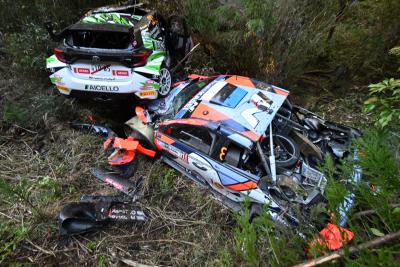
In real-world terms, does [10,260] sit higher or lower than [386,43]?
lower

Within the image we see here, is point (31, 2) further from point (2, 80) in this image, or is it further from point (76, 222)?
point (76, 222)

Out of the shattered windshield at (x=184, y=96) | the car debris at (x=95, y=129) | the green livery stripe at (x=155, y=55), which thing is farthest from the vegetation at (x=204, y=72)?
the green livery stripe at (x=155, y=55)

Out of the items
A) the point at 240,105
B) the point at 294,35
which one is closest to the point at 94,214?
the point at 240,105

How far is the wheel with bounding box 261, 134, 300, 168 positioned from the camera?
4.55 metres

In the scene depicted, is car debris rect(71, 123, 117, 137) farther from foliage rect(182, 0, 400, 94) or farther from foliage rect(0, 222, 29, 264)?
foliage rect(182, 0, 400, 94)

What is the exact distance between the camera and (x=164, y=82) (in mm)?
6211

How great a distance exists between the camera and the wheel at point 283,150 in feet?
14.9

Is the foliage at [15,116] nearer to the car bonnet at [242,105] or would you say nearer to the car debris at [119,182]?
the car debris at [119,182]

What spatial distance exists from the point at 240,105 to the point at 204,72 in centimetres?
276

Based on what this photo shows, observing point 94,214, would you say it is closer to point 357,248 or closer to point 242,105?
point 242,105

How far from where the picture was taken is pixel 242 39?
6.96 meters

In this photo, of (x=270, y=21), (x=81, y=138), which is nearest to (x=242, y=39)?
(x=270, y=21)

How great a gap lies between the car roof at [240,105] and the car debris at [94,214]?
1.63m

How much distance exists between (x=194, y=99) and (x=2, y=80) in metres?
4.88
